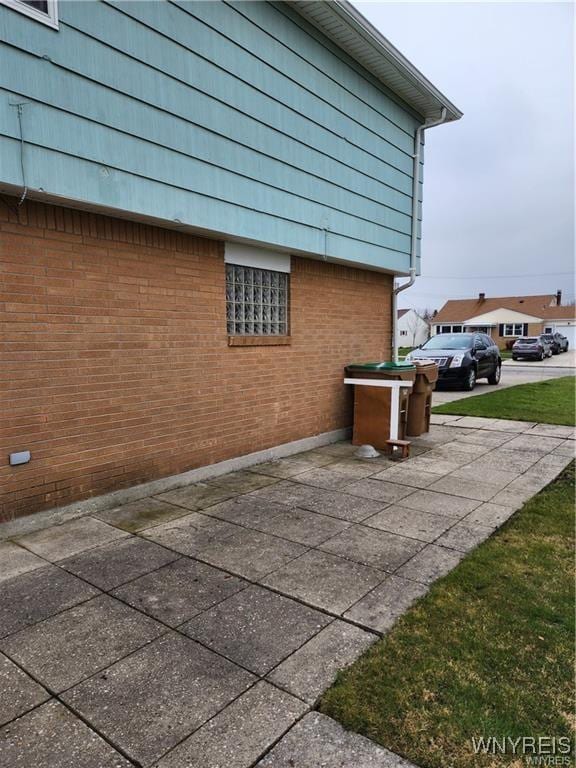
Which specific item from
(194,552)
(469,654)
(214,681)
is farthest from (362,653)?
(194,552)

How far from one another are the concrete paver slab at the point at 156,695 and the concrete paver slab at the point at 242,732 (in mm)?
Result: 48

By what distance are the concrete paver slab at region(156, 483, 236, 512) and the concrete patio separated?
2 cm

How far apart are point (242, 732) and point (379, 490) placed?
348 centimetres

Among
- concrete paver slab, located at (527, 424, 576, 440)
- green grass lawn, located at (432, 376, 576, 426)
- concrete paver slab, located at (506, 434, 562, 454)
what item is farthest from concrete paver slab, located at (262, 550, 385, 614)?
green grass lawn, located at (432, 376, 576, 426)

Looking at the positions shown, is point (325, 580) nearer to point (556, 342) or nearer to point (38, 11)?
point (38, 11)

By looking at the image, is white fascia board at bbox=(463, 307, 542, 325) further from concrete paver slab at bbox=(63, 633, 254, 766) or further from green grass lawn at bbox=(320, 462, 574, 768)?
concrete paver slab at bbox=(63, 633, 254, 766)

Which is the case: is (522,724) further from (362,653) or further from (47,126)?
(47,126)

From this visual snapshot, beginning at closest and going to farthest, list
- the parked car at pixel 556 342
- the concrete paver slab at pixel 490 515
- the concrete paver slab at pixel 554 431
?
the concrete paver slab at pixel 490 515 → the concrete paver slab at pixel 554 431 → the parked car at pixel 556 342

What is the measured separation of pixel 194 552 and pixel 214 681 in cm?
143

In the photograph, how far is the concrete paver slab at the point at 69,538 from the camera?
3678mm

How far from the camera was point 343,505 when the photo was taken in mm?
4797

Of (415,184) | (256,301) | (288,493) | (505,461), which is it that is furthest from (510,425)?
(288,493)

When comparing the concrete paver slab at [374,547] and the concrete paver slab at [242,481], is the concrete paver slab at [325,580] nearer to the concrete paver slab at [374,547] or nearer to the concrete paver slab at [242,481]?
the concrete paver slab at [374,547]
